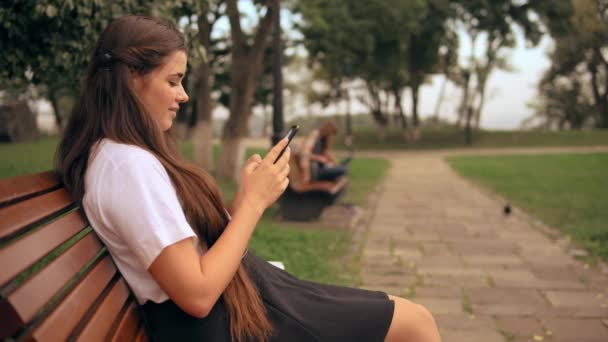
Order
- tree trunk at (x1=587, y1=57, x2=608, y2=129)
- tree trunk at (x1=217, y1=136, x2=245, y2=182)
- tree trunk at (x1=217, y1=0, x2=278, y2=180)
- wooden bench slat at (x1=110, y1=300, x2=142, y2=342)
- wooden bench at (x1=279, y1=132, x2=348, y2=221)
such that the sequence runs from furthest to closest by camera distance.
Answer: tree trunk at (x1=587, y1=57, x2=608, y2=129)
tree trunk at (x1=217, y1=136, x2=245, y2=182)
tree trunk at (x1=217, y1=0, x2=278, y2=180)
wooden bench at (x1=279, y1=132, x2=348, y2=221)
wooden bench slat at (x1=110, y1=300, x2=142, y2=342)

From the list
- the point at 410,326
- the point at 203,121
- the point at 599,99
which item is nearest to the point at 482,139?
the point at 599,99

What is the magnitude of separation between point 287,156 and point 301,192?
5679 mm

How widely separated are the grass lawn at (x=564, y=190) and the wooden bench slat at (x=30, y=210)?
5.14m

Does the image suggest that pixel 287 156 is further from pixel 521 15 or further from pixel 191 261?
pixel 521 15

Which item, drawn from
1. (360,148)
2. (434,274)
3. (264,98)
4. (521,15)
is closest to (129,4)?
(434,274)

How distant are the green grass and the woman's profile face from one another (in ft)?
97.7

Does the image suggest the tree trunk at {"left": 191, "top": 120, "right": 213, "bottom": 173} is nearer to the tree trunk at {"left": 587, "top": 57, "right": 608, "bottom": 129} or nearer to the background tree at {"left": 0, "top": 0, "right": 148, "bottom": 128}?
the background tree at {"left": 0, "top": 0, "right": 148, "bottom": 128}

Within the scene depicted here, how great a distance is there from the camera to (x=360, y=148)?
32844 mm

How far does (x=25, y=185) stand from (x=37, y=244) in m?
0.21

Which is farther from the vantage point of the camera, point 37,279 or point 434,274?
point 434,274

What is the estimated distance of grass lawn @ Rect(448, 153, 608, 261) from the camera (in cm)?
674

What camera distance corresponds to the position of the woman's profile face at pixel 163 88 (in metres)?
1.61

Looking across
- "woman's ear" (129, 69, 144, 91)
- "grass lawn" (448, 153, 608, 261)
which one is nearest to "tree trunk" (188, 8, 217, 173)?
"grass lawn" (448, 153, 608, 261)

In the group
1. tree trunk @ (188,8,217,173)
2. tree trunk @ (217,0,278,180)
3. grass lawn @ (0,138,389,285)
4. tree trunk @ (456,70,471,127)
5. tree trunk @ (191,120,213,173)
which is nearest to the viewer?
grass lawn @ (0,138,389,285)
